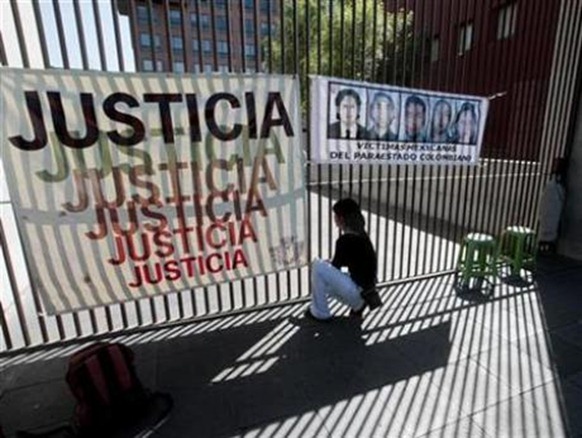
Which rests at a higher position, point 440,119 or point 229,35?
point 229,35

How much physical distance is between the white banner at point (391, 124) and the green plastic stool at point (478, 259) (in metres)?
0.94

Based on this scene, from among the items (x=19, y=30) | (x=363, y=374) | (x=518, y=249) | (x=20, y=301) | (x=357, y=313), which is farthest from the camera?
(x=518, y=249)

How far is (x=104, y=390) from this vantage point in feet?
8.20

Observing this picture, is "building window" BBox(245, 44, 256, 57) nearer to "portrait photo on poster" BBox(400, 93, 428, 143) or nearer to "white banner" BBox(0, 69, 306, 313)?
"white banner" BBox(0, 69, 306, 313)

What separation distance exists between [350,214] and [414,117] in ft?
4.36

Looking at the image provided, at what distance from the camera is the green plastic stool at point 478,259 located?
4.59 m

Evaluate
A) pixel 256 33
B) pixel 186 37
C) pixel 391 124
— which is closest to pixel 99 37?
pixel 186 37

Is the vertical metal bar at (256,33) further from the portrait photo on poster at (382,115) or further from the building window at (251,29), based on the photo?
the portrait photo on poster at (382,115)

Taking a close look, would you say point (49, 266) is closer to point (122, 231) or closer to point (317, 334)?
point (122, 231)

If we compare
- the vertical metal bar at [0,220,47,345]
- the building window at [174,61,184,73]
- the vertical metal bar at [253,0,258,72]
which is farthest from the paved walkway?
the vertical metal bar at [253,0,258,72]

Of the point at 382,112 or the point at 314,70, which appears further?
the point at 314,70

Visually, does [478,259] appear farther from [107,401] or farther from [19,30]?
[19,30]

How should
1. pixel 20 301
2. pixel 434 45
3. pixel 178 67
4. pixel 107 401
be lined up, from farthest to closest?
pixel 434 45 → pixel 178 67 → pixel 20 301 → pixel 107 401

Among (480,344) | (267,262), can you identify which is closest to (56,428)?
(267,262)
